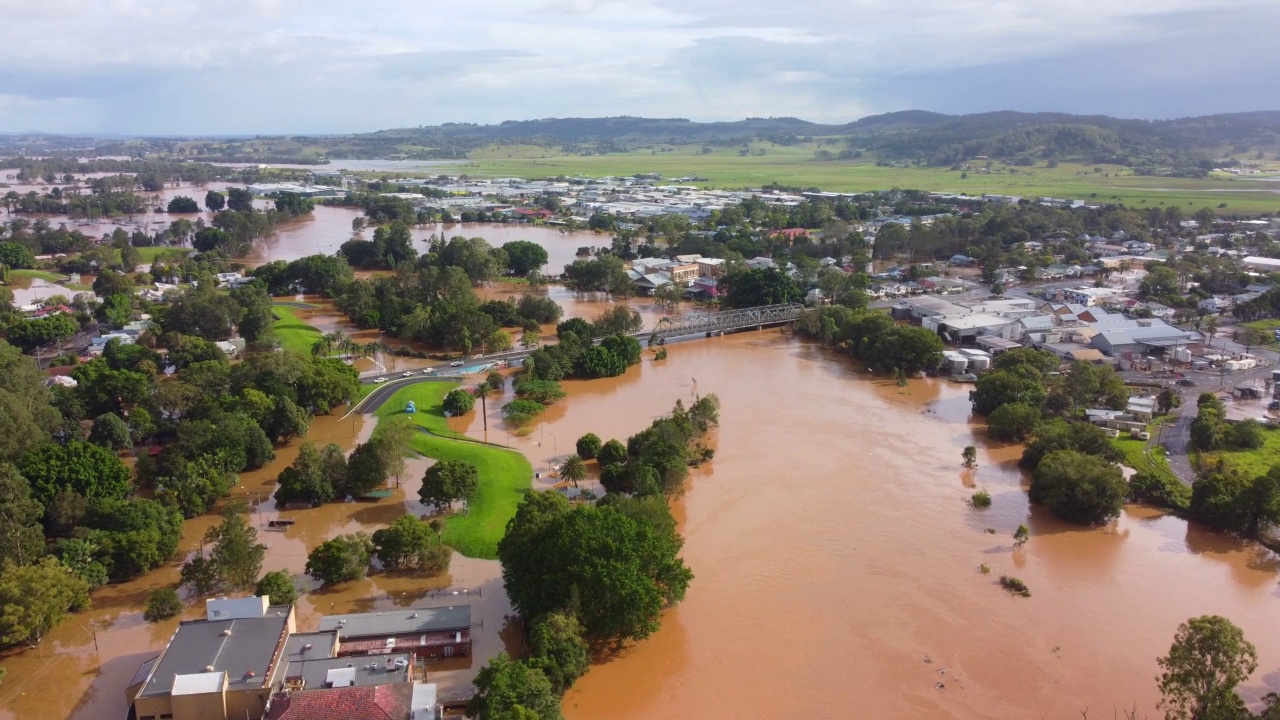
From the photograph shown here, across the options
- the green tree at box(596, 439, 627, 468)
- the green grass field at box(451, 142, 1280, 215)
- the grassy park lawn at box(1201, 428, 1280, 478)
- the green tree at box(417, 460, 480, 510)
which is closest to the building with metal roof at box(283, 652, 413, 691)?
the green tree at box(417, 460, 480, 510)

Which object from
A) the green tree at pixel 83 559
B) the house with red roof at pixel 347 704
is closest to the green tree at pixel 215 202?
the green tree at pixel 83 559

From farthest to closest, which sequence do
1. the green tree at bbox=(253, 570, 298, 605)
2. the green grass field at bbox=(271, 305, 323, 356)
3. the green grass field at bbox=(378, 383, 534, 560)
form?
the green grass field at bbox=(271, 305, 323, 356) → the green grass field at bbox=(378, 383, 534, 560) → the green tree at bbox=(253, 570, 298, 605)

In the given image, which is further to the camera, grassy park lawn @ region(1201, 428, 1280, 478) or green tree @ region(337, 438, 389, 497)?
grassy park lawn @ region(1201, 428, 1280, 478)

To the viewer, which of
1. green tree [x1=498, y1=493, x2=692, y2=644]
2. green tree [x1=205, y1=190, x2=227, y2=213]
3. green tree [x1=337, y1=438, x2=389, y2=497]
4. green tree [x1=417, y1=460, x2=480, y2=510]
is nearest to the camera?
green tree [x1=498, y1=493, x2=692, y2=644]

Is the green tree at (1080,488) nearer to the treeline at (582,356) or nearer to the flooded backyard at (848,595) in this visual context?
the flooded backyard at (848,595)

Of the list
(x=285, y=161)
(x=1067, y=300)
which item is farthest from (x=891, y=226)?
(x=285, y=161)

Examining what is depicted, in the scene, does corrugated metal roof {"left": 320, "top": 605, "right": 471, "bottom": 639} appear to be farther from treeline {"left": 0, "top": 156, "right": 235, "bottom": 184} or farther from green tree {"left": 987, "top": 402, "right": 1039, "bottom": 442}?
treeline {"left": 0, "top": 156, "right": 235, "bottom": 184}

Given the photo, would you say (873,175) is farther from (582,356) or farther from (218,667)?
(218,667)
